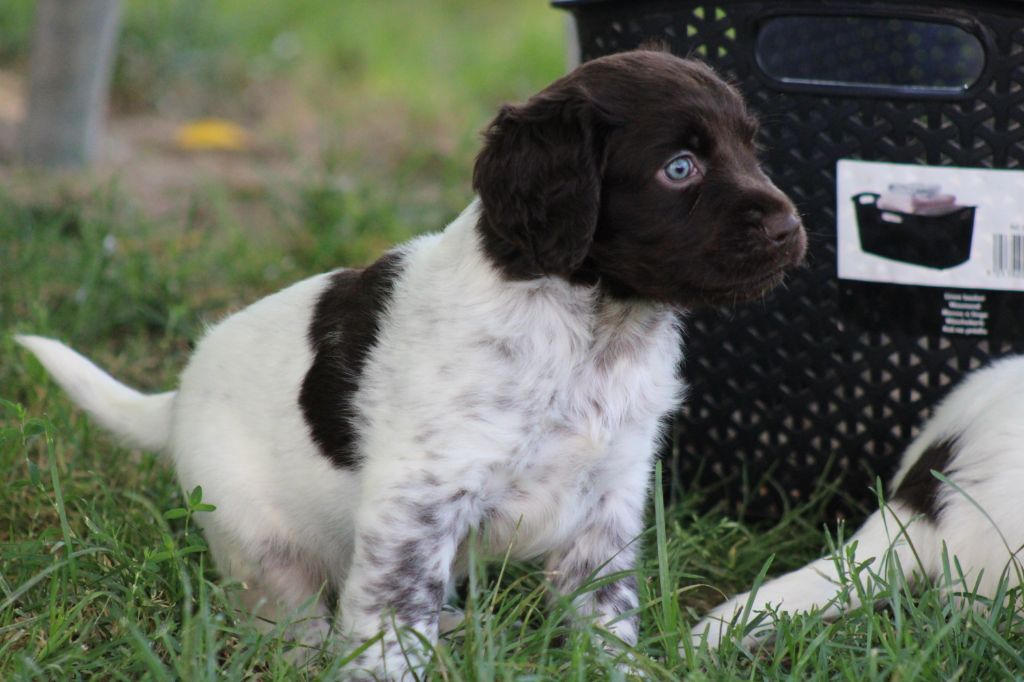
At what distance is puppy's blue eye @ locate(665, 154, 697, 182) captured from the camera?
8.19ft

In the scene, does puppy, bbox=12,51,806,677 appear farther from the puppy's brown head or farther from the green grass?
the green grass

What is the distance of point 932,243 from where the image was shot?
3184mm

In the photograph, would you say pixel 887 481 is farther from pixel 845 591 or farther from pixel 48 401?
pixel 48 401

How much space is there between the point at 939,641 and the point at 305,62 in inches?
256

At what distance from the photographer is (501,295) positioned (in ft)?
8.36

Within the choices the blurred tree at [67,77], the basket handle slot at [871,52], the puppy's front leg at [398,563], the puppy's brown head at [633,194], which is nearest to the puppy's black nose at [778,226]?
the puppy's brown head at [633,194]

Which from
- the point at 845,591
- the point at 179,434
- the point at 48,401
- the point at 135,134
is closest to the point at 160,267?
the point at 48,401

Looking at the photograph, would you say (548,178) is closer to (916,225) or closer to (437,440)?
(437,440)

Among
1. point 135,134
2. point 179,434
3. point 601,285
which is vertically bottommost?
point 135,134

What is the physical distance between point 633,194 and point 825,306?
3.45 feet

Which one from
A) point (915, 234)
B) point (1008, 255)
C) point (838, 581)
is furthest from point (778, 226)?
point (1008, 255)

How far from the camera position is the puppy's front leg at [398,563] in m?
2.50

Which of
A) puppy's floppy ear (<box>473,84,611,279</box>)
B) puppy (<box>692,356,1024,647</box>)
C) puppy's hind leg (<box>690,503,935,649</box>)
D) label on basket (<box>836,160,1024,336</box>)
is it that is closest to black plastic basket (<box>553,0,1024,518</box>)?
label on basket (<box>836,160,1024,336</box>)

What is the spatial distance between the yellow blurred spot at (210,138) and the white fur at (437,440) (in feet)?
12.2
